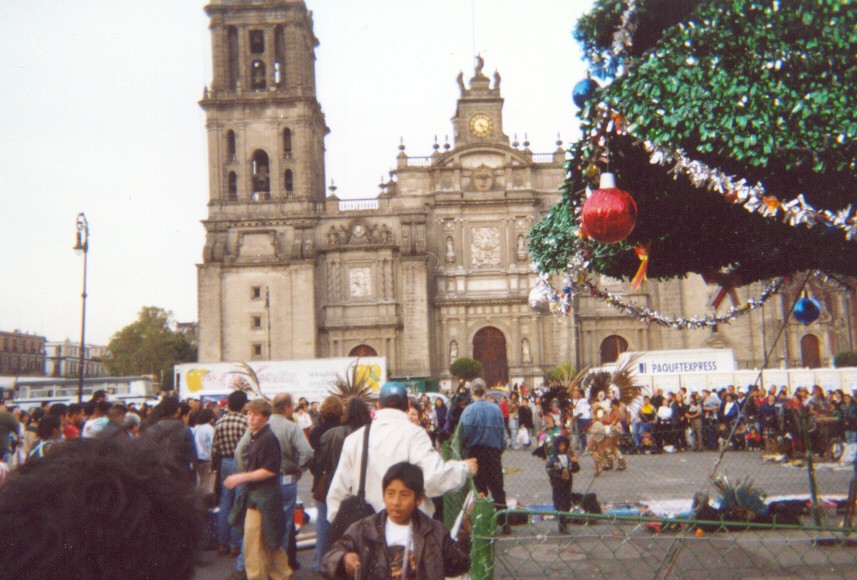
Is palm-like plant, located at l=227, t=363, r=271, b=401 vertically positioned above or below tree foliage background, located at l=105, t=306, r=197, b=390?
below

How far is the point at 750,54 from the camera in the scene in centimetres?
501

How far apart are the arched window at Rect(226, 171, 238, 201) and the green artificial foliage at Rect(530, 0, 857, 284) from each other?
110ft

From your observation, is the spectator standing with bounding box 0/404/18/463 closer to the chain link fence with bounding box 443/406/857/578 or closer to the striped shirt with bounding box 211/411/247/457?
the striped shirt with bounding box 211/411/247/457

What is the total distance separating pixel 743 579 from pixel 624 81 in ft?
13.1

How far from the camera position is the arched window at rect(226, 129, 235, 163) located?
1494 inches

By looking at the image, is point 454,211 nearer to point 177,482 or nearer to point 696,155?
point 696,155

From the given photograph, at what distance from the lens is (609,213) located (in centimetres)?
519

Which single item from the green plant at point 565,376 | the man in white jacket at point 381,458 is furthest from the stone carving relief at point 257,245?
the man in white jacket at point 381,458

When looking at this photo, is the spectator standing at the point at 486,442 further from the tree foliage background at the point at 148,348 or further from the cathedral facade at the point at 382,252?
the tree foliage background at the point at 148,348

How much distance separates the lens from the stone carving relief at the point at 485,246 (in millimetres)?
38844

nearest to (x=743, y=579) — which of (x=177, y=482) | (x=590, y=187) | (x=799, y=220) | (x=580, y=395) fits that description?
(x=799, y=220)

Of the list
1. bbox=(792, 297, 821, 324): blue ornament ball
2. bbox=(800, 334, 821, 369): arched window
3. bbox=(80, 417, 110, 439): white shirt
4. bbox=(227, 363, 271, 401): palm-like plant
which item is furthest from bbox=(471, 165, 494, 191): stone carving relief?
bbox=(80, 417, 110, 439): white shirt

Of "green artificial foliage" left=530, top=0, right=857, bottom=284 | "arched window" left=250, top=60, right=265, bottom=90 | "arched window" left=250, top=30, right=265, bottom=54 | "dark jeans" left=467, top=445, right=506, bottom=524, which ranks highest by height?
"arched window" left=250, top=30, right=265, bottom=54

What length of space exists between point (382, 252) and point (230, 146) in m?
9.02
